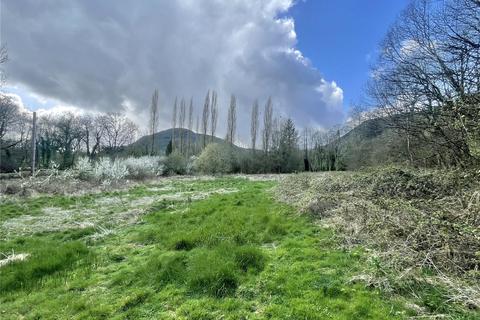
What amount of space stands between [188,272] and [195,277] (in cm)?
31

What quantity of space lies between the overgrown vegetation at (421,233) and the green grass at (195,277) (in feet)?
1.37

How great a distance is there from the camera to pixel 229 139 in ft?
175

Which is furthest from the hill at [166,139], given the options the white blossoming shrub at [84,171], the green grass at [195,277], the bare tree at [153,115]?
the green grass at [195,277]

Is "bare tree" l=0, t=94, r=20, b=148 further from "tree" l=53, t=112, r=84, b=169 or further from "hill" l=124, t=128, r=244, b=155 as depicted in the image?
"hill" l=124, t=128, r=244, b=155

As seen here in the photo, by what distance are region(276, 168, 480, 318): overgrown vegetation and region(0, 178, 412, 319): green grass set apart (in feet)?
1.37

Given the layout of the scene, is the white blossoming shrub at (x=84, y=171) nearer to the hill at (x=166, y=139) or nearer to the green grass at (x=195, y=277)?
the green grass at (x=195, y=277)

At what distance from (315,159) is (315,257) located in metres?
42.6

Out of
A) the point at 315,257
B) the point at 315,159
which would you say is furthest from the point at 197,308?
the point at 315,159

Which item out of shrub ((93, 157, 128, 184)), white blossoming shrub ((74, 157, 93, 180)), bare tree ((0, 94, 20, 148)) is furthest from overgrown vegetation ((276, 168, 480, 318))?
bare tree ((0, 94, 20, 148))

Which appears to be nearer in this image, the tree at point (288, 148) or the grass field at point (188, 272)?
the grass field at point (188, 272)

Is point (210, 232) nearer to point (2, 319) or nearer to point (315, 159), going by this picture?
point (2, 319)

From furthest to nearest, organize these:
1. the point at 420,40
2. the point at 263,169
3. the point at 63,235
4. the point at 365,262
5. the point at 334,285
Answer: the point at 263,169 < the point at 420,40 < the point at 63,235 < the point at 365,262 < the point at 334,285

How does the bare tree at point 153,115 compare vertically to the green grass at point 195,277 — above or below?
above

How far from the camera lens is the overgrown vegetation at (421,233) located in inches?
145
